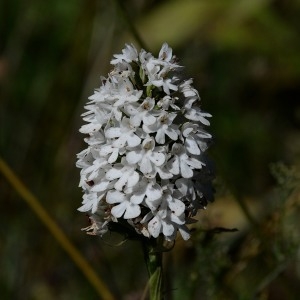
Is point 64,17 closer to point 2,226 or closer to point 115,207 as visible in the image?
point 2,226

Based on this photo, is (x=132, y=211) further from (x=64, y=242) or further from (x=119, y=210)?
(x=64, y=242)

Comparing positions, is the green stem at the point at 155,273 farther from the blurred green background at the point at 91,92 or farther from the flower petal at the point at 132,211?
the blurred green background at the point at 91,92

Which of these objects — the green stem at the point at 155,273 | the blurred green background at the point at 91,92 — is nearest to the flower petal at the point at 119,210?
the green stem at the point at 155,273

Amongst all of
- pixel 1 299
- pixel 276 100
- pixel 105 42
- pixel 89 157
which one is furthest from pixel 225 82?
pixel 89 157

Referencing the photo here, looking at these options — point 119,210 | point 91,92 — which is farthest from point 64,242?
point 91,92

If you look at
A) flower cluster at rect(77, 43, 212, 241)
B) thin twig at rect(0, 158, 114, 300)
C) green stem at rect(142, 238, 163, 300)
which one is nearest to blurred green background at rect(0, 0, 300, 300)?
thin twig at rect(0, 158, 114, 300)

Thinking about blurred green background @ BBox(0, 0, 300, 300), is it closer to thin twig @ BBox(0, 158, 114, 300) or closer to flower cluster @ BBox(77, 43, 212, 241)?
thin twig @ BBox(0, 158, 114, 300)
